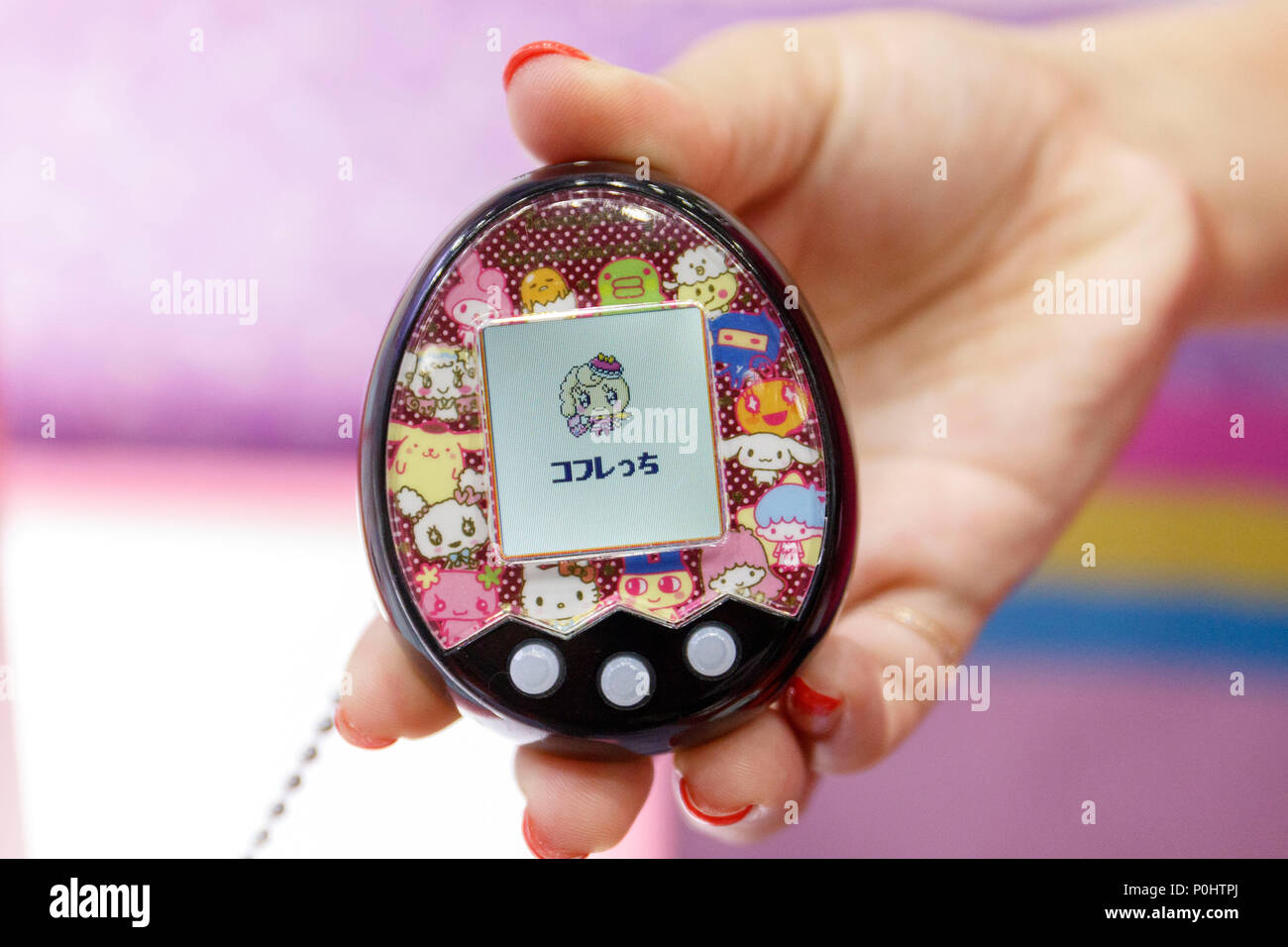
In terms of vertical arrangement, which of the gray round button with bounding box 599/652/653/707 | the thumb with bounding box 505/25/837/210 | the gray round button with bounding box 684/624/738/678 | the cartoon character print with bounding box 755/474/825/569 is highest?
the thumb with bounding box 505/25/837/210

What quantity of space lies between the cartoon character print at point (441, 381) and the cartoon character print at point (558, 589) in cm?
17

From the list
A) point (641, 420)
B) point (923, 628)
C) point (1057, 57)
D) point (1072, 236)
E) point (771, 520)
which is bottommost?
point (923, 628)

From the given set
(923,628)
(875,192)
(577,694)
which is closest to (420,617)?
(577,694)

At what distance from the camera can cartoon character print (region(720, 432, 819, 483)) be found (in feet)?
3.36

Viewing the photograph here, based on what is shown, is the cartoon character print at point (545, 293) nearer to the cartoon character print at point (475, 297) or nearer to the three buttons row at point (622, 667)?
the cartoon character print at point (475, 297)

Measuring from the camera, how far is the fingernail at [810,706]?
3.60 ft

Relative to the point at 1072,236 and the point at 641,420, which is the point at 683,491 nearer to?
the point at 641,420

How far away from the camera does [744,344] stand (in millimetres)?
1027

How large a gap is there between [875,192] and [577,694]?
2.74 ft

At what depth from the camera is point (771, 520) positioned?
102cm
